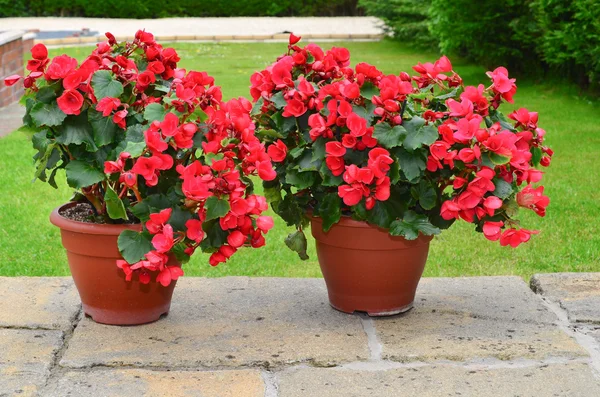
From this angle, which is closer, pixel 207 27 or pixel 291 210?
pixel 291 210

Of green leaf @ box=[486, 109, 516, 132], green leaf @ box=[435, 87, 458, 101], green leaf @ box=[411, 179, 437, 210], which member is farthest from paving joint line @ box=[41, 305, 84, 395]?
green leaf @ box=[486, 109, 516, 132]

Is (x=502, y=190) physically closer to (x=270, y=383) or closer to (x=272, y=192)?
(x=272, y=192)

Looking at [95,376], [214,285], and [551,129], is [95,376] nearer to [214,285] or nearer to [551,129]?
[214,285]

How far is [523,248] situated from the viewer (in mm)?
4230

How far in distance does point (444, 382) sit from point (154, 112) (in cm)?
109

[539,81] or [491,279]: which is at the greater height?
[491,279]

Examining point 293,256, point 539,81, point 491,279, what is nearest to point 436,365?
point 491,279

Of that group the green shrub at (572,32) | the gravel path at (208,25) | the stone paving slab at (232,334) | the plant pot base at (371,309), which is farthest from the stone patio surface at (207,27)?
the plant pot base at (371,309)

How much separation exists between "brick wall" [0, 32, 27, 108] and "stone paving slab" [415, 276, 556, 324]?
6.41m

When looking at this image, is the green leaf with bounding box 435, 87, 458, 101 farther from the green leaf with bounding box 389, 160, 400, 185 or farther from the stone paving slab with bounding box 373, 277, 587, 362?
the stone paving slab with bounding box 373, 277, 587, 362

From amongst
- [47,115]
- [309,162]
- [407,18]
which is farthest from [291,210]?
[407,18]

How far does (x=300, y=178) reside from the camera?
267 centimetres

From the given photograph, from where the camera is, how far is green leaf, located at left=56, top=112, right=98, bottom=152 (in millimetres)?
2536

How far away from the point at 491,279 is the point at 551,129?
4.30 metres
